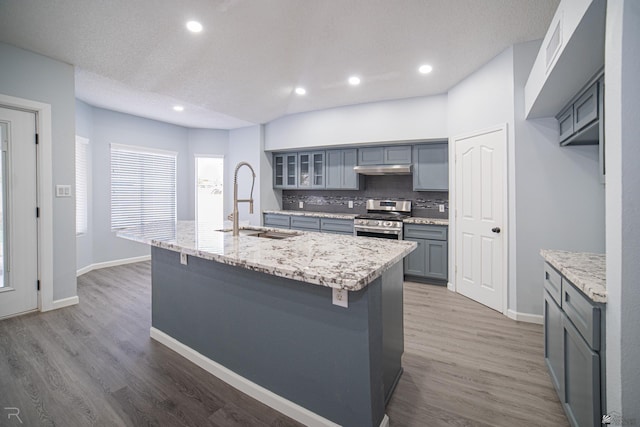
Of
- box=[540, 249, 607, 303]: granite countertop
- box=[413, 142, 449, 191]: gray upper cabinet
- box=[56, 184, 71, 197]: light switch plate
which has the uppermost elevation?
box=[413, 142, 449, 191]: gray upper cabinet

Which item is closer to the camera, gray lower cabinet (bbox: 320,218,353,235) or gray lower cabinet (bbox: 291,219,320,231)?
gray lower cabinet (bbox: 320,218,353,235)

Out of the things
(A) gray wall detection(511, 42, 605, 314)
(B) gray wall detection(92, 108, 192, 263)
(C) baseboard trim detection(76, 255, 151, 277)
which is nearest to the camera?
(A) gray wall detection(511, 42, 605, 314)

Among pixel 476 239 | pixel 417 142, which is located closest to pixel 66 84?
pixel 417 142

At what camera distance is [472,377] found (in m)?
2.03

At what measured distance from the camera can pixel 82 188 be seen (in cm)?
457

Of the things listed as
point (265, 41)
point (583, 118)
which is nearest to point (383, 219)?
point (583, 118)

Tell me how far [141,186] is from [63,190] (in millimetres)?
2228

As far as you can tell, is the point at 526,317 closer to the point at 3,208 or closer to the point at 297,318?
the point at 297,318

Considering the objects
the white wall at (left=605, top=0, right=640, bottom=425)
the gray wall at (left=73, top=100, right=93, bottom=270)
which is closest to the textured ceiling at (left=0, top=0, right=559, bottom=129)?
the gray wall at (left=73, top=100, right=93, bottom=270)

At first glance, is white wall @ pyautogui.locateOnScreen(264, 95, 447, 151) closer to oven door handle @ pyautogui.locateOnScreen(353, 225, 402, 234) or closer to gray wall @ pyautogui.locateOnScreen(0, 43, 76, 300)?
oven door handle @ pyautogui.locateOnScreen(353, 225, 402, 234)

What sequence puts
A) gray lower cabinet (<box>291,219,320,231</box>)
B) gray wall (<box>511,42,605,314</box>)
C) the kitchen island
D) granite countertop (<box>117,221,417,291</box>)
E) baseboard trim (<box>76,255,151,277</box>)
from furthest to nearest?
gray lower cabinet (<box>291,219,320,231</box>)
baseboard trim (<box>76,255,151,277</box>)
gray wall (<box>511,42,605,314</box>)
the kitchen island
granite countertop (<box>117,221,417,291</box>)

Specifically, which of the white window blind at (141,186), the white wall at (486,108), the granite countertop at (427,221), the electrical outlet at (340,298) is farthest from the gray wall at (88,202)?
the white wall at (486,108)

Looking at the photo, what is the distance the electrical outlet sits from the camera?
4.61 ft

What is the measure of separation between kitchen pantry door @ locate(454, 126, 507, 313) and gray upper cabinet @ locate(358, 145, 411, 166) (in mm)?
896
